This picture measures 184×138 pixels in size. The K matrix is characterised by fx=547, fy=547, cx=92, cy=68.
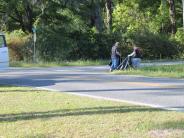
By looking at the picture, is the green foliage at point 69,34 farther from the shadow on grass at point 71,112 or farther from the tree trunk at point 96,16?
the shadow on grass at point 71,112

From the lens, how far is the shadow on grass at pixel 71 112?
11625 mm

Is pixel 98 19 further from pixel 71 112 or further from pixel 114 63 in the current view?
pixel 71 112

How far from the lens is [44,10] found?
48000 mm

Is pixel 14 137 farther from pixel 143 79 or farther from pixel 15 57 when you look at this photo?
pixel 15 57

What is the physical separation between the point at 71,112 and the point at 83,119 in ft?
3.71

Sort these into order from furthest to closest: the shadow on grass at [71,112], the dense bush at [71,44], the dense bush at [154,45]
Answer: the dense bush at [154,45]
the dense bush at [71,44]
the shadow on grass at [71,112]

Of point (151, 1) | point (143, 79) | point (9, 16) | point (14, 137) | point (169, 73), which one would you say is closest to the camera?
point (14, 137)

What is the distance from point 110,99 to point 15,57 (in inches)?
1162

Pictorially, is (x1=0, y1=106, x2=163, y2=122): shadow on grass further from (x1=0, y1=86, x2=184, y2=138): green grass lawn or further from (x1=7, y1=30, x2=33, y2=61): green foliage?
(x1=7, y1=30, x2=33, y2=61): green foliage

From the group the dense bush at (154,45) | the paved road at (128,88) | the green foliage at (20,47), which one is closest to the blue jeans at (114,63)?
the paved road at (128,88)

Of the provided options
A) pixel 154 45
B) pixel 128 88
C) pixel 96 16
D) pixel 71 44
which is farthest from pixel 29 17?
pixel 128 88

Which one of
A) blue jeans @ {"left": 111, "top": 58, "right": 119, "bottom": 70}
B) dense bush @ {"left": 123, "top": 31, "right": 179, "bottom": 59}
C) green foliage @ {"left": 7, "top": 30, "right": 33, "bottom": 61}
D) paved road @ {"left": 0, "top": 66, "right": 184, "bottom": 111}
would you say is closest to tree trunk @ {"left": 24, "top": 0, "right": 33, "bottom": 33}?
green foliage @ {"left": 7, "top": 30, "right": 33, "bottom": 61}

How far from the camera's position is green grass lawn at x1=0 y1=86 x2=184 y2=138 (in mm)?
9625

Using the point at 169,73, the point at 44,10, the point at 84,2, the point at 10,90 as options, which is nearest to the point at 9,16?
the point at 44,10
